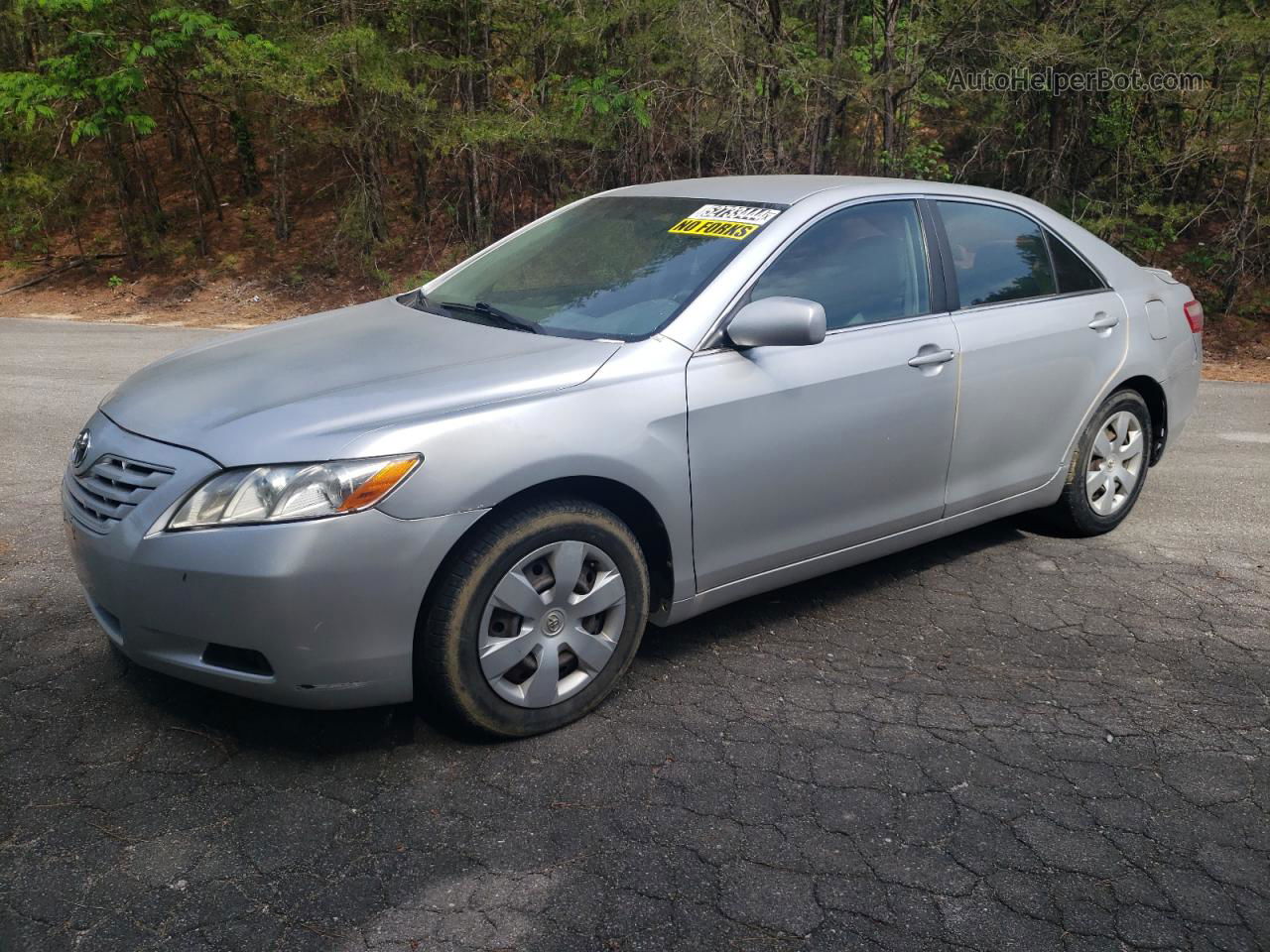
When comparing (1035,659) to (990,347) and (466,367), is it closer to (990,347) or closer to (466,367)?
(990,347)

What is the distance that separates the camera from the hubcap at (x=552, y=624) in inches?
131

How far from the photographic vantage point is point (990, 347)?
4578mm

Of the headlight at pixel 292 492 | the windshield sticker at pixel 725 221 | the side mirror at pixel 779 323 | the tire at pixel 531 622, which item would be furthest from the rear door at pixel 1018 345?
the headlight at pixel 292 492

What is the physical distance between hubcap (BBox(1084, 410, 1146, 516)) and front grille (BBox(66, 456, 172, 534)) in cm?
397

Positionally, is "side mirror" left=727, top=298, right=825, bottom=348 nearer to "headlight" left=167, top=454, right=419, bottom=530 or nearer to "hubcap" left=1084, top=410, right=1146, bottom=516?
"headlight" left=167, top=454, right=419, bottom=530

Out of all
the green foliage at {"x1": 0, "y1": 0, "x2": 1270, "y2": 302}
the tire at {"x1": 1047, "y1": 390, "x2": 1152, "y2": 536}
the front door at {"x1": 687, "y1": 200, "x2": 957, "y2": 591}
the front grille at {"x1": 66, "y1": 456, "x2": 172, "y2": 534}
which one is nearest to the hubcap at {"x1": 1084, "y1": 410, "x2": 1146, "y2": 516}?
the tire at {"x1": 1047, "y1": 390, "x2": 1152, "y2": 536}

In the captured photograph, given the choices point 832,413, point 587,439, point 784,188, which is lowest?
point 832,413

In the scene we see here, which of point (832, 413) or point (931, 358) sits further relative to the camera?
point (931, 358)

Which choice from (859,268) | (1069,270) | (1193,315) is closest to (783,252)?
(859,268)

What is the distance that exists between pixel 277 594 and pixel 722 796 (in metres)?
1.34

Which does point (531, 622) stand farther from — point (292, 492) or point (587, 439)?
point (292, 492)

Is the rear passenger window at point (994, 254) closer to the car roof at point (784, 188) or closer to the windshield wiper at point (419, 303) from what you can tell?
the car roof at point (784, 188)

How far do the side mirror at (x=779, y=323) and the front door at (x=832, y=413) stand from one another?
0.10 m

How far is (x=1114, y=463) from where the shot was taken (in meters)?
5.38
